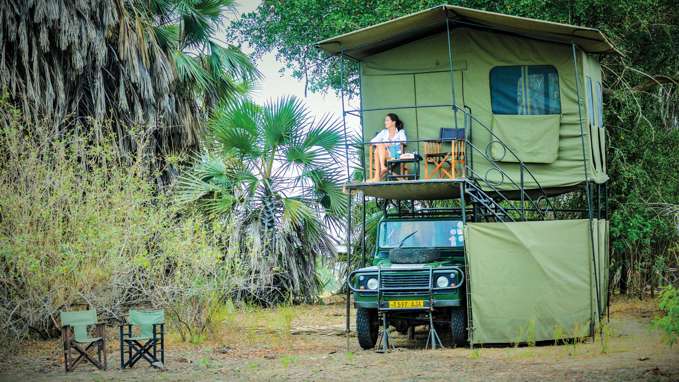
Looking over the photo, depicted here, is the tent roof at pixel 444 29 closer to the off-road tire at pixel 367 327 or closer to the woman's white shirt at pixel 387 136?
the woman's white shirt at pixel 387 136

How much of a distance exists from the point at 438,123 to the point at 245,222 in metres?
5.71

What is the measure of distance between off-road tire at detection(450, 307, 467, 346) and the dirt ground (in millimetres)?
189

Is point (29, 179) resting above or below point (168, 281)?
above

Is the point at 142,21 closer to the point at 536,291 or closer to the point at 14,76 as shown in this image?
the point at 14,76

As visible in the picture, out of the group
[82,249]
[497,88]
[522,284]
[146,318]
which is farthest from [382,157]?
[146,318]

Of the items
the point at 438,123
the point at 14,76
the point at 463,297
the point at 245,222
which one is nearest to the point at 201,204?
the point at 245,222

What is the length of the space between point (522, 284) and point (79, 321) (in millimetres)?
6107

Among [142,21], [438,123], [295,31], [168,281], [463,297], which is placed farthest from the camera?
[295,31]

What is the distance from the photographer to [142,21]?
19797 mm

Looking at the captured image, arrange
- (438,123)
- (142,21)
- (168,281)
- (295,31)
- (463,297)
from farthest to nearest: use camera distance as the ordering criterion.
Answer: (295,31) → (142,21) → (438,123) → (168,281) → (463,297)

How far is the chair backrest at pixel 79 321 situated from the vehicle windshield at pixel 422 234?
16.3ft

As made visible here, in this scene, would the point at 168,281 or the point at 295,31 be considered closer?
the point at 168,281

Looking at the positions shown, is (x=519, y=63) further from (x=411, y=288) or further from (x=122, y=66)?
(x=122, y=66)

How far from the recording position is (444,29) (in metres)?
16.2
